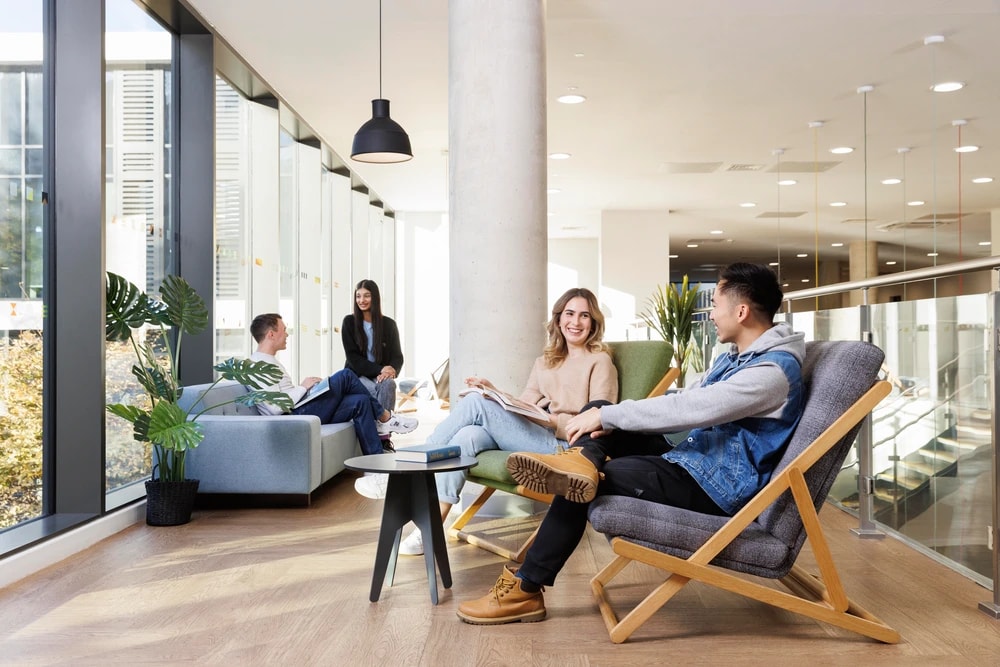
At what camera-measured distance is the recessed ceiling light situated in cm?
723

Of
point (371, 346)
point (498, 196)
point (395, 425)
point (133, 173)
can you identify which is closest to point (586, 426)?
point (498, 196)

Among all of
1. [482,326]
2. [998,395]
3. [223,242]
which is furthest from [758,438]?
[223,242]

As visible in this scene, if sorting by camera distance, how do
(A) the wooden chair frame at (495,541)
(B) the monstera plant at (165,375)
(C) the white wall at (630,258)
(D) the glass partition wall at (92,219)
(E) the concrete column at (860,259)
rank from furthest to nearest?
(E) the concrete column at (860,259), (C) the white wall at (630,258), (B) the monstera plant at (165,375), (D) the glass partition wall at (92,219), (A) the wooden chair frame at (495,541)

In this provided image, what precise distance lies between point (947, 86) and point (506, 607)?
6.43 m

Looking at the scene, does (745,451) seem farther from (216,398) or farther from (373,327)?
(373,327)

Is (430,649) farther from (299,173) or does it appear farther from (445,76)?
(299,173)

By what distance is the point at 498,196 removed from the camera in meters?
4.69

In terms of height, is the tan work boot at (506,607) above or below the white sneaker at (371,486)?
below

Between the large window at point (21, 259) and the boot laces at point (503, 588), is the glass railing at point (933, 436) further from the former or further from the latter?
the large window at point (21, 259)

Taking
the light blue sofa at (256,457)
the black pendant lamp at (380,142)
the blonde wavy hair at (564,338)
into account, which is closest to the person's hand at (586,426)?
the blonde wavy hair at (564,338)

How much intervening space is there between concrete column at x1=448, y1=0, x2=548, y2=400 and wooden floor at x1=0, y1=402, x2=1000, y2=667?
3.77 feet

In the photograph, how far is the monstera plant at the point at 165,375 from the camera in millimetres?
4242

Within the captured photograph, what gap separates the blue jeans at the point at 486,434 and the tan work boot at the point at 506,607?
2.76ft

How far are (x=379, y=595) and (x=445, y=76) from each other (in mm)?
4958
